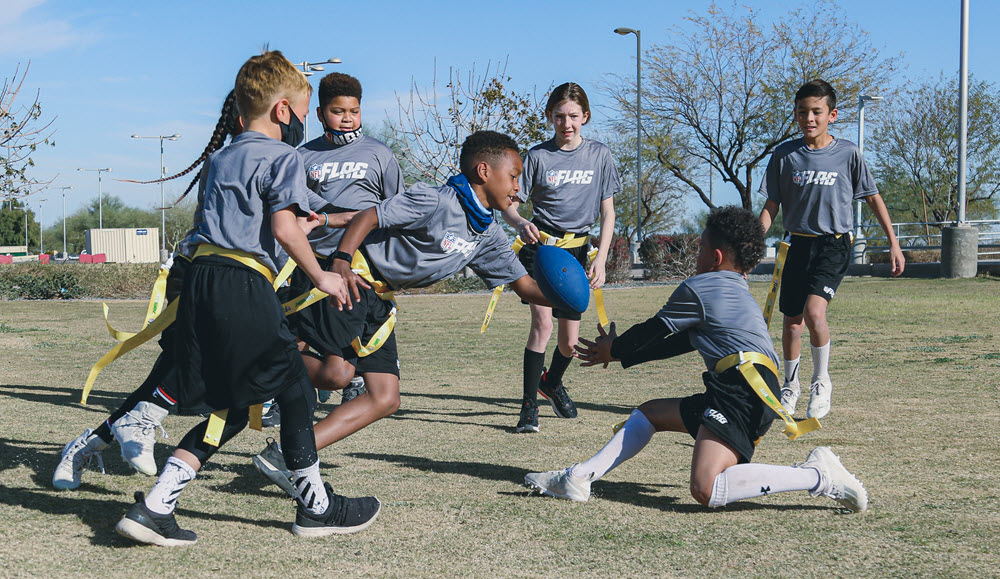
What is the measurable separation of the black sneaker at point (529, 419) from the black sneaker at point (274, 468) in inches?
81.0

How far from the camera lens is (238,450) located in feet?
17.5

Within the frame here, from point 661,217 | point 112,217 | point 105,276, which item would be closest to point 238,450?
point 105,276

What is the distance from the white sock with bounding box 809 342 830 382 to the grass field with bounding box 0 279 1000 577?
270 millimetres

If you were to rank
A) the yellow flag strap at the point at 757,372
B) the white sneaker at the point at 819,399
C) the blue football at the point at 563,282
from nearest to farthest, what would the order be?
the yellow flag strap at the point at 757,372 < the blue football at the point at 563,282 < the white sneaker at the point at 819,399

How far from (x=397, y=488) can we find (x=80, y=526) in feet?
4.63

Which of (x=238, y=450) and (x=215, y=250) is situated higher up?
(x=215, y=250)

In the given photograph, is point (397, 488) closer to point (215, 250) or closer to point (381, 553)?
point (381, 553)

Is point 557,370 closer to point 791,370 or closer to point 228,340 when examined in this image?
point 791,370

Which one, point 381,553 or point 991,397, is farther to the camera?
point 991,397

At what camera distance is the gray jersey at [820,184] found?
7031 mm

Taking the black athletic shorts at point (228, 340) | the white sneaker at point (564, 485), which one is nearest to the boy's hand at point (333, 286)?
the black athletic shorts at point (228, 340)

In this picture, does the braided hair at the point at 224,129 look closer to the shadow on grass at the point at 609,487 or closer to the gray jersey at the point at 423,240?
the gray jersey at the point at 423,240

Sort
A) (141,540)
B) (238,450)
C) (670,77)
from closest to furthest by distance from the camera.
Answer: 1. (141,540)
2. (238,450)
3. (670,77)

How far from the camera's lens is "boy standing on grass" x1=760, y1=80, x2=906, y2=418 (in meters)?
6.93
